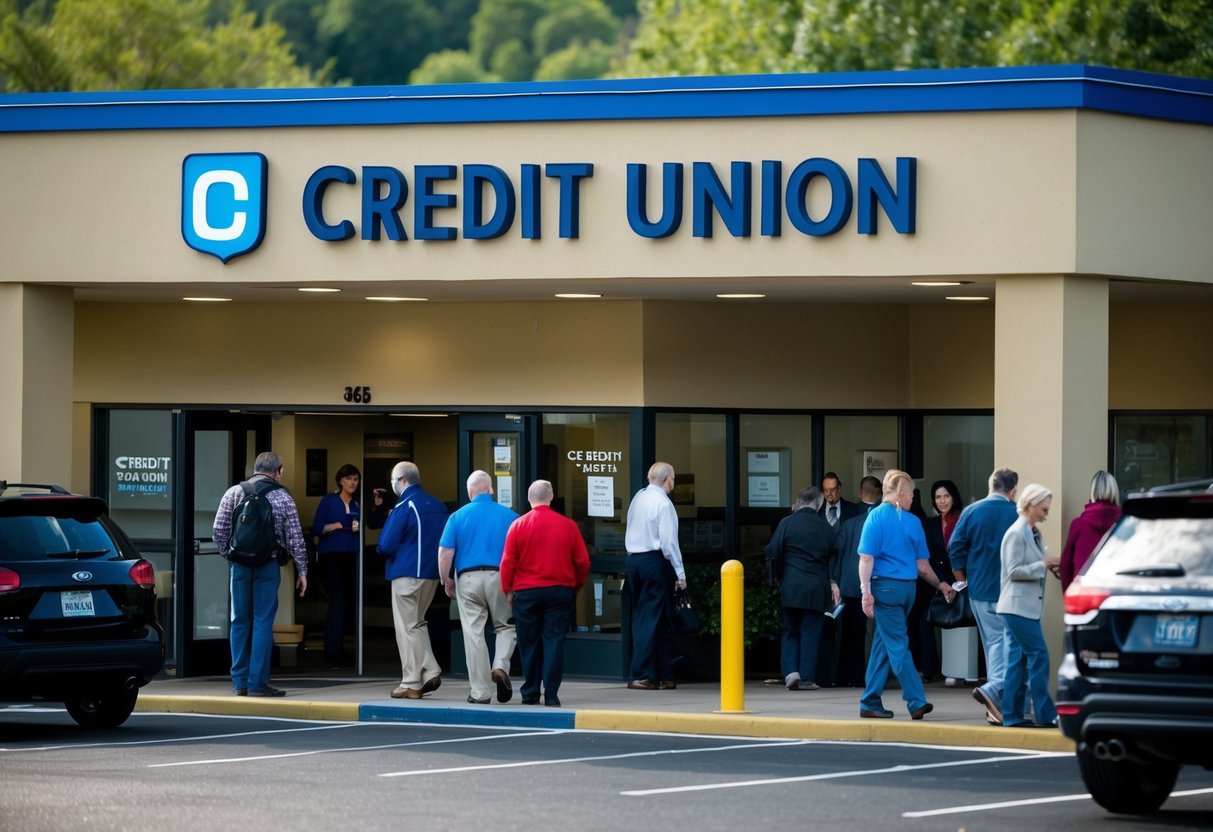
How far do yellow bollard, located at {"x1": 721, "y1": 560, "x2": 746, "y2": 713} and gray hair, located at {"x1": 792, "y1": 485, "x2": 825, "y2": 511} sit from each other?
2.32 meters

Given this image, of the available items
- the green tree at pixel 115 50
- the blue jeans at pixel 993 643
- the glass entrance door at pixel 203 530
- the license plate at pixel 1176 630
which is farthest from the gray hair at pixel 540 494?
the green tree at pixel 115 50

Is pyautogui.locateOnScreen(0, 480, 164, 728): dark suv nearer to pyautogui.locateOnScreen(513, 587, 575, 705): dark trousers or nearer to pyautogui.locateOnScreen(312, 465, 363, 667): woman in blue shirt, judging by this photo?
pyautogui.locateOnScreen(513, 587, 575, 705): dark trousers

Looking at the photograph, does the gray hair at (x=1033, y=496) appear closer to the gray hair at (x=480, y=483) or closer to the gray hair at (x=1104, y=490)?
the gray hair at (x=1104, y=490)

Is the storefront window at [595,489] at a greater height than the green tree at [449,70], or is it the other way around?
the green tree at [449,70]

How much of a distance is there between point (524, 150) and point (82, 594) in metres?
4.83

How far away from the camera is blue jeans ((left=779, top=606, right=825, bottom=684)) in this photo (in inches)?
643

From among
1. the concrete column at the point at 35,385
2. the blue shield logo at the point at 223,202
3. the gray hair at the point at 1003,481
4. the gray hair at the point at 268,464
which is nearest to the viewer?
the gray hair at the point at 1003,481

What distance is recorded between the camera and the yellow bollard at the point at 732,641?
14.1m

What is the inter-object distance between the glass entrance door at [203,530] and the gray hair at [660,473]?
13.8 ft

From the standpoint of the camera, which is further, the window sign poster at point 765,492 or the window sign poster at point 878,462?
the window sign poster at point 878,462

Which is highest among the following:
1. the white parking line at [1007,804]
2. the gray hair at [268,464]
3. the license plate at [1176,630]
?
the gray hair at [268,464]

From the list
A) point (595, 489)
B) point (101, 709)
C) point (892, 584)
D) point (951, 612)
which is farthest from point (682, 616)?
point (101, 709)

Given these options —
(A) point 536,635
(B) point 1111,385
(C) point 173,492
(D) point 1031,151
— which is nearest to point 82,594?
(A) point 536,635

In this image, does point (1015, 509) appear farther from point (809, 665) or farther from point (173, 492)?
point (173, 492)
